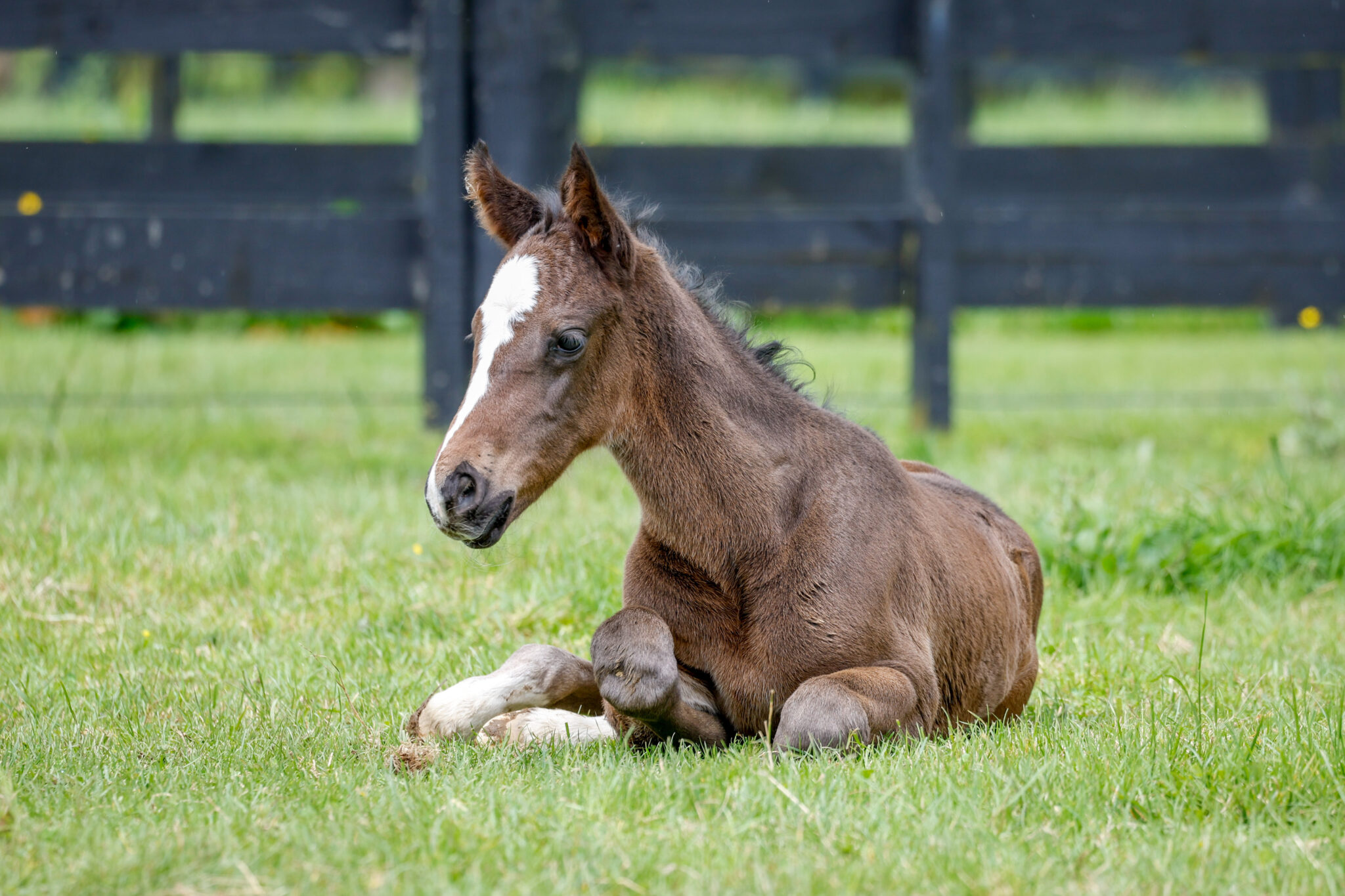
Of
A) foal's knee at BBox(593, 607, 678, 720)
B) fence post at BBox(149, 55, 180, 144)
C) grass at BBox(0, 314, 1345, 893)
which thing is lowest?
grass at BBox(0, 314, 1345, 893)

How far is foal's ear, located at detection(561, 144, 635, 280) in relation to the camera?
2775 millimetres

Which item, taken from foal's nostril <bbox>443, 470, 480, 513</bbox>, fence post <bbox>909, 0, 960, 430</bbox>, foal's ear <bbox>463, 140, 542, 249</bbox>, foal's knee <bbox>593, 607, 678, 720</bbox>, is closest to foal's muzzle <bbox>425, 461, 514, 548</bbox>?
foal's nostril <bbox>443, 470, 480, 513</bbox>

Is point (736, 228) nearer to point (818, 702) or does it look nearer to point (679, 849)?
point (818, 702)

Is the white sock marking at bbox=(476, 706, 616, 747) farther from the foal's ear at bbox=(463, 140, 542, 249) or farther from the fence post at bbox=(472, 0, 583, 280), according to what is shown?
the fence post at bbox=(472, 0, 583, 280)

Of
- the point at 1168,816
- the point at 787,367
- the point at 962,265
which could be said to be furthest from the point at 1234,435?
the point at 1168,816

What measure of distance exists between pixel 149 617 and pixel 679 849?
7.64 ft

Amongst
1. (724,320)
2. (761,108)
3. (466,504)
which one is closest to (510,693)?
(466,504)

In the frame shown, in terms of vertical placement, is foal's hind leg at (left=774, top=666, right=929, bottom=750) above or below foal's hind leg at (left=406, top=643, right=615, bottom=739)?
above

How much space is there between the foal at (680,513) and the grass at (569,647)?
0.45 ft

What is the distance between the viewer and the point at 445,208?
6.33 meters

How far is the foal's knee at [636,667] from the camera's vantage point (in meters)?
2.64

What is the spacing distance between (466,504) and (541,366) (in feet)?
1.14

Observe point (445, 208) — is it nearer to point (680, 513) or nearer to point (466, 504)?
point (680, 513)

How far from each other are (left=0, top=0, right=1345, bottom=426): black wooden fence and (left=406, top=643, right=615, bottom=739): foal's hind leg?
11.6 ft
